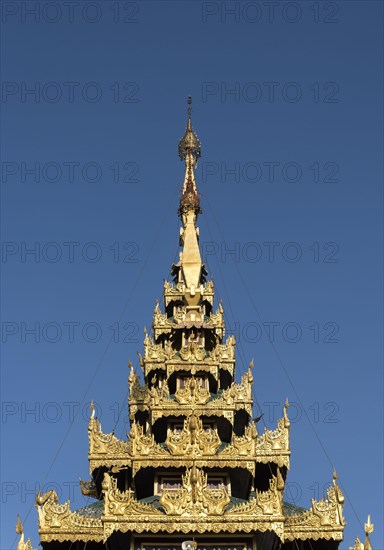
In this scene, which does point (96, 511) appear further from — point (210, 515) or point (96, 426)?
point (210, 515)

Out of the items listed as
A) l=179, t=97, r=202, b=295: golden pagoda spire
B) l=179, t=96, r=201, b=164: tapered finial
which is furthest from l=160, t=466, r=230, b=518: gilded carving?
l=179, t=96, r=201, b=164: tapered finial

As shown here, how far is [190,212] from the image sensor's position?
1801 inches

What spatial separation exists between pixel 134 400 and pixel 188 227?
10.3 meters

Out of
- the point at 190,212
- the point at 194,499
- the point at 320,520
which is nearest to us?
the point at 194,499

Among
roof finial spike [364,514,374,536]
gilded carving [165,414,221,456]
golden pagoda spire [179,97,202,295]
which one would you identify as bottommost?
roof finial spike [364,514,374,536]

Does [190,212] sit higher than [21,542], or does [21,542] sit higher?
[190,212]

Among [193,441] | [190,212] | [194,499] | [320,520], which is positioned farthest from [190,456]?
[190,212]

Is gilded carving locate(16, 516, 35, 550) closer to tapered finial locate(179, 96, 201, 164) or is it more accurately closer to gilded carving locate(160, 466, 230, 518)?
gilded carving locate(160, 466, 230, 518)

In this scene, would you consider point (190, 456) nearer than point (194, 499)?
No

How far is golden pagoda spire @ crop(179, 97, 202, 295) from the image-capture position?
137ft

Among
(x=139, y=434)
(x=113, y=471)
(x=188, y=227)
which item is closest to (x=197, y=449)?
(x=139, y=434)

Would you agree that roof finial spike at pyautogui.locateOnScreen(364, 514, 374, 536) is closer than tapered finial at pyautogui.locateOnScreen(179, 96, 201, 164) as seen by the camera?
Yes

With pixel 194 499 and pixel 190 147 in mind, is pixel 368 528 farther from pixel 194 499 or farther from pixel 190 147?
pixel 190 147

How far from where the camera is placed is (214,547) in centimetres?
2873
